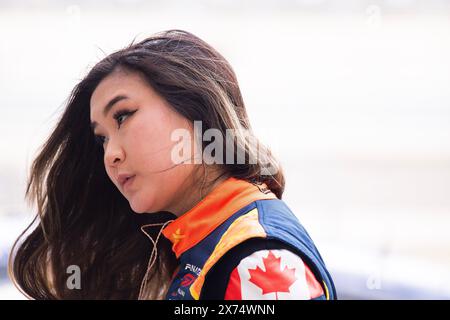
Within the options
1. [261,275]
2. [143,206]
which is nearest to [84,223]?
[143,206]

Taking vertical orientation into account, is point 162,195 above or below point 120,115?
below

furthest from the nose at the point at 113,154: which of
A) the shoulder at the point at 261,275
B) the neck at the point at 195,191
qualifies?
the shoulder at the point at 261,275

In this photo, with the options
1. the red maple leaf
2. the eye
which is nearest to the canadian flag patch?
the red maple leaf

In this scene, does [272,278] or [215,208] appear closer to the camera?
[272,278]

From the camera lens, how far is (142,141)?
4.43 ft

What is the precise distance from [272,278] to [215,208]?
27cm

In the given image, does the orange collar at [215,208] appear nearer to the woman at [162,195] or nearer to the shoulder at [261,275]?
the woman at [162,195]

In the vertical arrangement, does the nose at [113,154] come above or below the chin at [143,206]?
above

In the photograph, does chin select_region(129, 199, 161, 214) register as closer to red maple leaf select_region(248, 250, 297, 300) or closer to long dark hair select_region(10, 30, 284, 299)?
long dark hair select_region(10, 30, 284, 299)

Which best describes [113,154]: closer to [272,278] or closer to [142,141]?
[142,141]

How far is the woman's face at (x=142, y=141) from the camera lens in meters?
1.35

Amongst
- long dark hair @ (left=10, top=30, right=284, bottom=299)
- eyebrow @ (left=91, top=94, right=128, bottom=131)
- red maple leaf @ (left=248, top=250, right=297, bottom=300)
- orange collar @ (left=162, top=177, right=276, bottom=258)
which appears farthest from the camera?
long dark hair @ (left=10, top=30, right=284, bottom=299)

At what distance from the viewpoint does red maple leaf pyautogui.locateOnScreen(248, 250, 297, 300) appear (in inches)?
42.6
